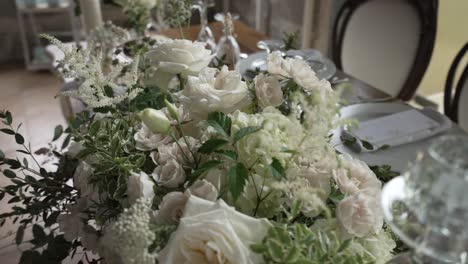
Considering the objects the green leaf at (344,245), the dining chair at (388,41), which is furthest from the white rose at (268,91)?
the dining chair at (388,41)

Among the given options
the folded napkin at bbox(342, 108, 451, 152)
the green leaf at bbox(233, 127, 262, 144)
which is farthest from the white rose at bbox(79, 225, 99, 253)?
the folded napkin at bbox(342, 108, 451, 152)

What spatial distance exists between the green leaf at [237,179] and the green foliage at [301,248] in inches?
2.1

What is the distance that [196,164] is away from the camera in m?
0.56

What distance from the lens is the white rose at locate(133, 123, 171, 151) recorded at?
58 cm

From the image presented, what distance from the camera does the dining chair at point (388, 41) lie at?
178 cm

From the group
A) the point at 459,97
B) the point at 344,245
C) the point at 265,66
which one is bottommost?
the point at 459,97

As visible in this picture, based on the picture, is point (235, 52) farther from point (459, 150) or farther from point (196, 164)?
point (459, 150)

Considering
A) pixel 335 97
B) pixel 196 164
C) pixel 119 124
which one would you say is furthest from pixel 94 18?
pixel 335 97

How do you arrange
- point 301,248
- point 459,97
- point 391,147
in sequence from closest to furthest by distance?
point 301,248
point 391,147
point 459,97

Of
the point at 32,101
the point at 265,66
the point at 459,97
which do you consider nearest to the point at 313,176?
the point at 265,66

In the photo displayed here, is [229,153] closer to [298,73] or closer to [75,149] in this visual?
[298,73]

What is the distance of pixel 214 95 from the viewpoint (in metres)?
0.58

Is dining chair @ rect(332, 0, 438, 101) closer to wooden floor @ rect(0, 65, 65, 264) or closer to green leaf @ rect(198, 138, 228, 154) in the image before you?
green leaf @ rect(198, 138, 228, 154)

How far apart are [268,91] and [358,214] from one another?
0.64 feet
